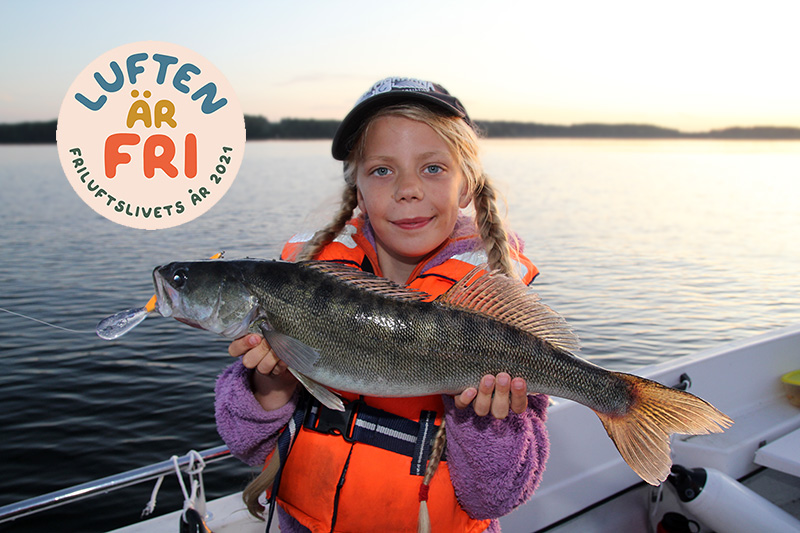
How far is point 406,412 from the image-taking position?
9.21 ft

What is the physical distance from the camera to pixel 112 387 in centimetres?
847

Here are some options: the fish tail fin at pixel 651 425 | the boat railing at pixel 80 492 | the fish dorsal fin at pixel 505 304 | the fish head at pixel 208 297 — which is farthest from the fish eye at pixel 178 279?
the fish tail fin at pixel 651 425

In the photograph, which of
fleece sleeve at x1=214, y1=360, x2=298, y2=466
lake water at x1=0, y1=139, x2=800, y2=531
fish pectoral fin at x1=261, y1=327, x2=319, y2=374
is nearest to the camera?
fish pectoral fin at x1=261, y1=327, x2=319, y2=374

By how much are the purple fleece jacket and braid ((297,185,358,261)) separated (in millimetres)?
704

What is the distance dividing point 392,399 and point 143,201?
8.03m

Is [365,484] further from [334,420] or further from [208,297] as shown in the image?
[208,297]

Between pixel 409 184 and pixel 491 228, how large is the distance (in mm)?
563

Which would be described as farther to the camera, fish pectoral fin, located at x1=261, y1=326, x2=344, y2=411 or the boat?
the boat

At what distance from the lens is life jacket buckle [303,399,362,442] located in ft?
9.05

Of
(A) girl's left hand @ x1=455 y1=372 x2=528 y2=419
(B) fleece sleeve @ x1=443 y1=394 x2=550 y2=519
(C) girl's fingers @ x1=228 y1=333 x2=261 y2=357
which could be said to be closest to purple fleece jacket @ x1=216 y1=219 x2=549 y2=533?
(B) fleece sleeve @ x1=443 y1=394 x2=550 y2=519

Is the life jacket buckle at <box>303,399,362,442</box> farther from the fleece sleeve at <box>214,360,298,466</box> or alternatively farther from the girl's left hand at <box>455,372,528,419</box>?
the girl's left hand at <box>455,372,528,419</box>

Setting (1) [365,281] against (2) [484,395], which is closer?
(2) [484,395]

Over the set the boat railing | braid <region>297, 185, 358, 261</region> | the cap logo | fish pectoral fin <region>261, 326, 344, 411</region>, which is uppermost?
the cap logo

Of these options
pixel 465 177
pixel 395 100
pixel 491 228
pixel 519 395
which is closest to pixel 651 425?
pixel 519 395
